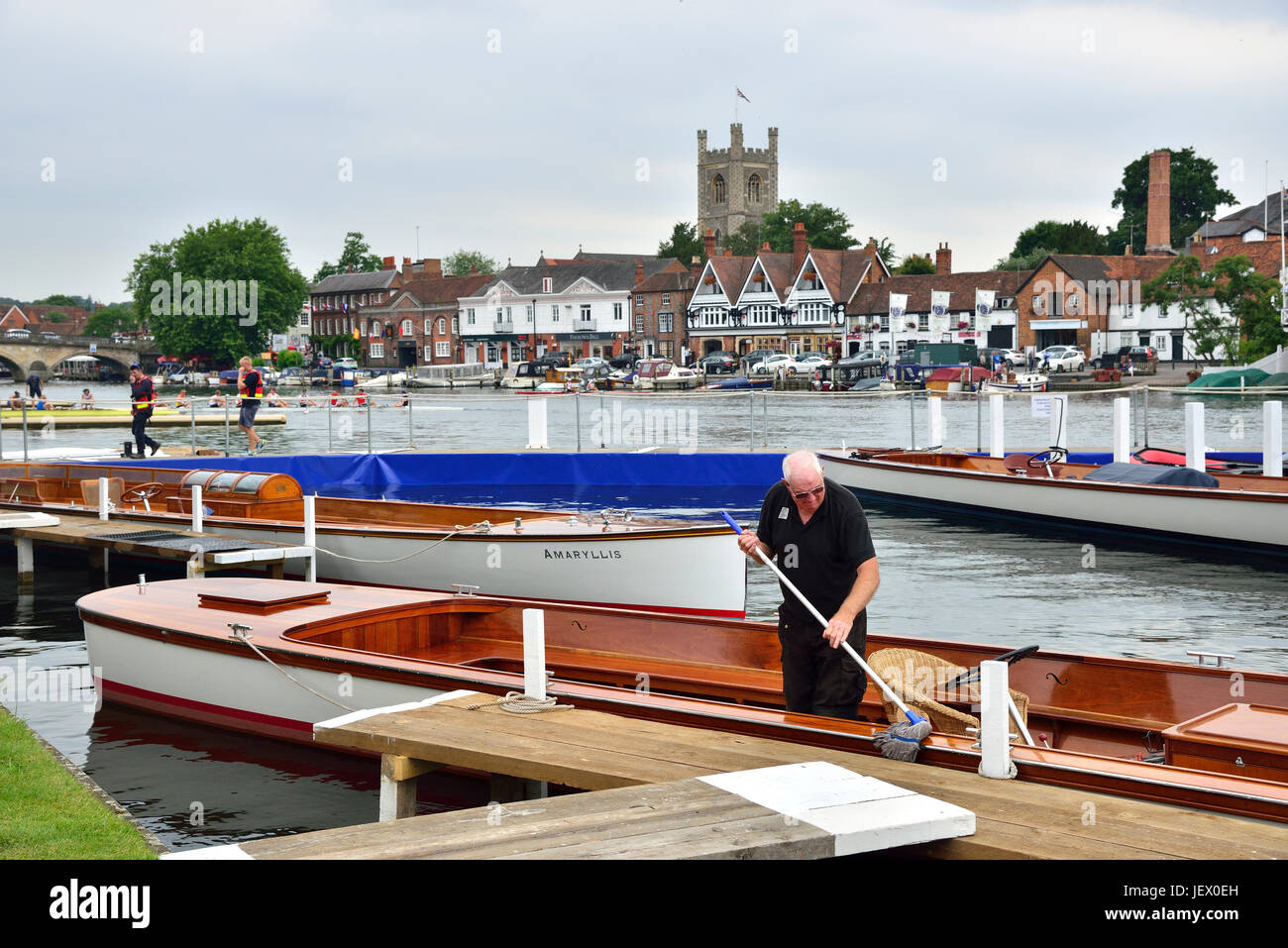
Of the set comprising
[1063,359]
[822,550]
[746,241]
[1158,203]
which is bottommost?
[822,550]

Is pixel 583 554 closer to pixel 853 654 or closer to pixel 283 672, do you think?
pixel 283 672

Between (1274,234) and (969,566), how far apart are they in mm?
93430

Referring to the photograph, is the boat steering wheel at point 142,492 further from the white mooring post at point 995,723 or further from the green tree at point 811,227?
the green tree at point 811,227

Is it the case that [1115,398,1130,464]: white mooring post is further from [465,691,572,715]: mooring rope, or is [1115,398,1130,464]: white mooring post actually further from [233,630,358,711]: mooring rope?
[465,691,572,715]: mooring rope

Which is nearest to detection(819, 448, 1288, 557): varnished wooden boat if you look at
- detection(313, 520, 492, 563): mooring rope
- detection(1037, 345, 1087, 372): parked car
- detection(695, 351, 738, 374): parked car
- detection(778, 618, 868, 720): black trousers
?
detection(313, 520, 492, 563): mooring rope

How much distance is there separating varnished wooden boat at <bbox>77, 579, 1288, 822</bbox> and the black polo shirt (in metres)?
0.70

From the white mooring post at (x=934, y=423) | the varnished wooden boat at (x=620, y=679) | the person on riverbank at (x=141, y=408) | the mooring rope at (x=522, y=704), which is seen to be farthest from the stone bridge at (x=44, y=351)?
the mooring rope at (x=522, y=704)

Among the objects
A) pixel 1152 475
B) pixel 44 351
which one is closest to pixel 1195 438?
pixel 1152 475

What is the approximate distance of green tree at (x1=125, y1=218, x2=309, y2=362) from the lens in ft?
396

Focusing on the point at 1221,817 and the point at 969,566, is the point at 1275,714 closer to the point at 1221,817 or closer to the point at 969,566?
the point at 1221,817

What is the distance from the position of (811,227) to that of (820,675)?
12913 cm

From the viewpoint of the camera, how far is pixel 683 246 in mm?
146000
